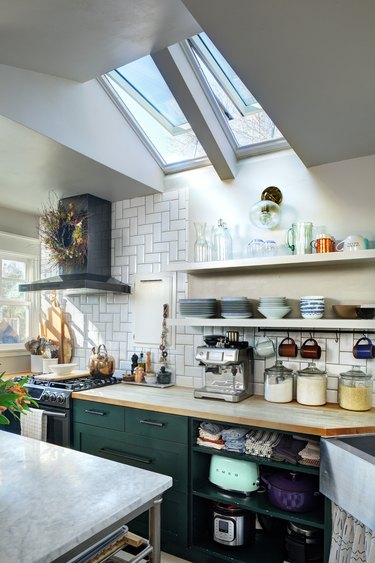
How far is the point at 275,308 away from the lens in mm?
2693

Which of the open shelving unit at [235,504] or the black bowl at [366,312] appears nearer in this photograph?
the open shelving unit at [235,504]

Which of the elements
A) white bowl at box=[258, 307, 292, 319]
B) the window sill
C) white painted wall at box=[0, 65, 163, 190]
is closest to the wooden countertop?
white bowl at box=[258, 307, 292, 319]

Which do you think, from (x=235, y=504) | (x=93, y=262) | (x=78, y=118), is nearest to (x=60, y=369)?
(x=93, y=262)

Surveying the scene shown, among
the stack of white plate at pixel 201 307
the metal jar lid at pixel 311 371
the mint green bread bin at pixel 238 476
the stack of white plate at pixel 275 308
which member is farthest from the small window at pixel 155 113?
the mint green bread bin at pixel 238 476

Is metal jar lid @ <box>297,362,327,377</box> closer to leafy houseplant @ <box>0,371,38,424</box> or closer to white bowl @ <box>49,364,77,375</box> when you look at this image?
leafy houseplant @ <box>0,371,38,424</box>

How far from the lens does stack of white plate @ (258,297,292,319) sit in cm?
269

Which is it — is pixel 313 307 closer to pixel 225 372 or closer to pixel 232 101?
pixel 225 372

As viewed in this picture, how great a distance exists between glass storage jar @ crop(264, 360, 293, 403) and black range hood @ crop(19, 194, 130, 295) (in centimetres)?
157

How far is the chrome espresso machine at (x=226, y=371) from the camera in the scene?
107 inches

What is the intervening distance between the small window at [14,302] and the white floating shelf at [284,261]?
1.97 meters

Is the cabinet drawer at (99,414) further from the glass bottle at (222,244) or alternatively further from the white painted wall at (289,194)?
the white painted wall at (289,194)

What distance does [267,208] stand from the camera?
2.87 meters

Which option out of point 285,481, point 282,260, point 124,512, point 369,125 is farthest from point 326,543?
point 369,125

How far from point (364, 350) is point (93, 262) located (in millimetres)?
2361
